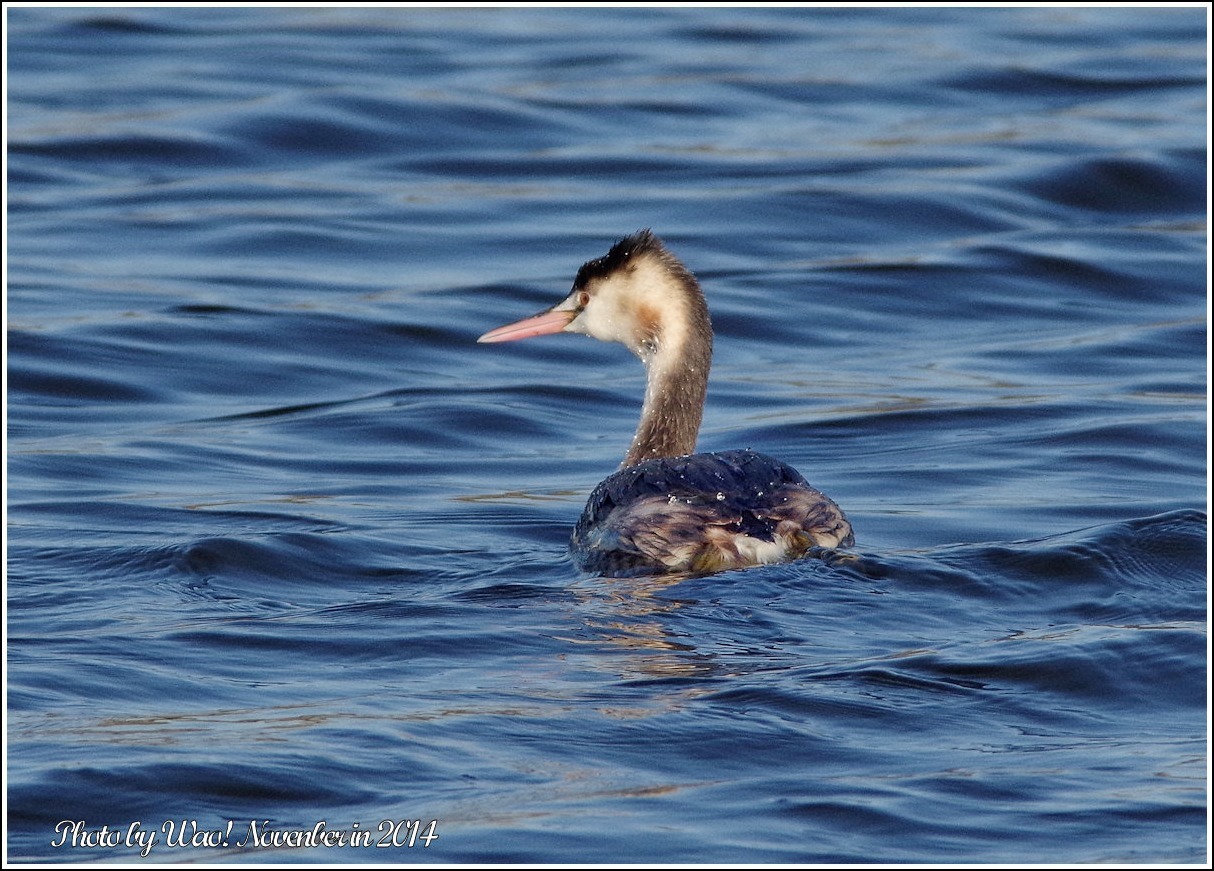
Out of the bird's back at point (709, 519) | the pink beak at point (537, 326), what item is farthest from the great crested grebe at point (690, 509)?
the pink beak at point (537, 326)

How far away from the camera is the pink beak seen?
28.0ft

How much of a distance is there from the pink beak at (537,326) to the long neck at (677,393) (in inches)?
20.2

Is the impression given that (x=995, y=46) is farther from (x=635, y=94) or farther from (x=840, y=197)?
(x=840, y=197)

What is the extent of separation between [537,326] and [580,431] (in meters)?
1.65

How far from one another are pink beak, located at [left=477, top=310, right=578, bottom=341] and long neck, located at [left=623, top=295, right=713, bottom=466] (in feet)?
1.69

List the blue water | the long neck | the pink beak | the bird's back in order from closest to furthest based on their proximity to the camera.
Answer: the blue water
the bird's back
the long neck
the pink beak

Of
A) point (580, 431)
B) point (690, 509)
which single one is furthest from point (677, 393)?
point (580, 431)

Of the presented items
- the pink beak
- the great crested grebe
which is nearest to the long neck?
the great crested grebe

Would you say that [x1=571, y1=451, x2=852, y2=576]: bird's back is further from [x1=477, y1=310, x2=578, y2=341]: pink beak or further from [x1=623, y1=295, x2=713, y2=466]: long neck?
[x1=477, y1=310, x2=578, y2=341]: pink beak

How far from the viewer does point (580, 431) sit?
10172 mm

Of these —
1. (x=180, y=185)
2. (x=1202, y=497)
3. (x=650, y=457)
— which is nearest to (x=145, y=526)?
(x=650, y=457)

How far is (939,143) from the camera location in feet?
54.2

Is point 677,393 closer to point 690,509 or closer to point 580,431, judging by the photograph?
point 690,509

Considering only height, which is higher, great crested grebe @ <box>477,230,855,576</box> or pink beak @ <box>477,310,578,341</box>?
pink beak @ <box>477,310,578,341</box>
